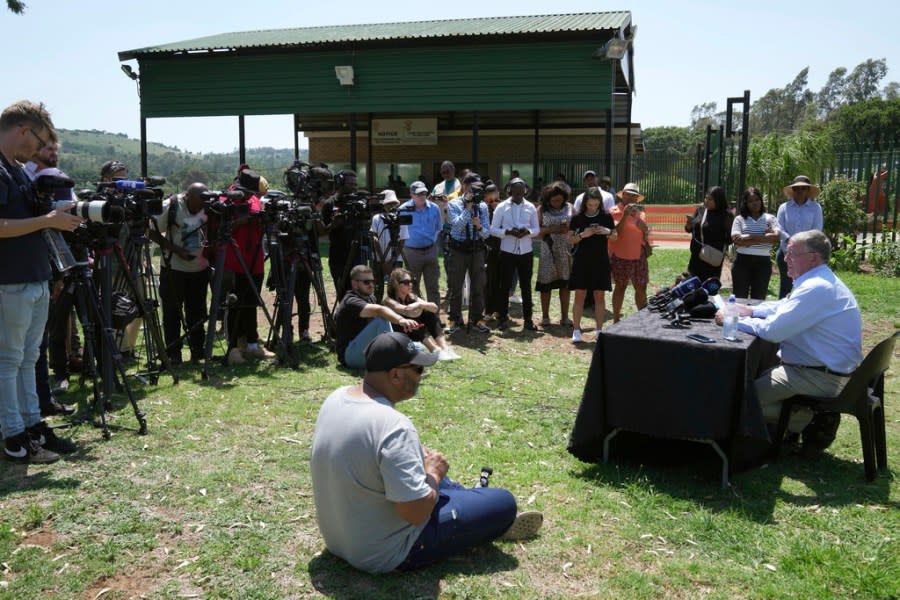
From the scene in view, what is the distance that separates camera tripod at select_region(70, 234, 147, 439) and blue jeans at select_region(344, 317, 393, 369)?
83.2 inches

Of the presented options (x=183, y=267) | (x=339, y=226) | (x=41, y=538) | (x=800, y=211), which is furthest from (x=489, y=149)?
(x=41, y=538)

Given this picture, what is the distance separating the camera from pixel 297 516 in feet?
13.9

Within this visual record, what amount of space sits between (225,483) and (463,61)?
49.2ft

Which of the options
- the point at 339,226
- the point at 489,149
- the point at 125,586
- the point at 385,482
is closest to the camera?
the point at 385,482

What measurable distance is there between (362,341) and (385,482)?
407cm

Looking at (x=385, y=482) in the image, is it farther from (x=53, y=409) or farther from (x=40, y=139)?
(x=53, y=409)

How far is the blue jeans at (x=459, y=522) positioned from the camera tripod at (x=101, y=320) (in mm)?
2772

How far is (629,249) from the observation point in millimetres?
9219

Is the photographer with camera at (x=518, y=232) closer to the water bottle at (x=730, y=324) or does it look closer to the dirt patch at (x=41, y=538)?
the water bottle at (x=730, y=324)

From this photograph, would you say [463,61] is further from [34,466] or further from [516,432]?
[34,466]

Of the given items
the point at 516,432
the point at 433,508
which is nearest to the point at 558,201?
the point at 516,432

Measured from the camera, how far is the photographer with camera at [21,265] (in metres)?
4.48

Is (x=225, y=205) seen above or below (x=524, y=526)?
above

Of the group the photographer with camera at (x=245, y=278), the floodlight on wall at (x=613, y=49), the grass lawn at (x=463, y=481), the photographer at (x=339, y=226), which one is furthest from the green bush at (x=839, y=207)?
the photographer with camera at (x=245, y=278)
